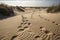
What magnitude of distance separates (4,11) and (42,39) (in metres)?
3.31

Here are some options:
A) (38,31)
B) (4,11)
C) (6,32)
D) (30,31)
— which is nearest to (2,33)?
(6,32)

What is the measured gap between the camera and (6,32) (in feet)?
9.32

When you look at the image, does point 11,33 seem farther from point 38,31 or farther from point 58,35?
point 58,35

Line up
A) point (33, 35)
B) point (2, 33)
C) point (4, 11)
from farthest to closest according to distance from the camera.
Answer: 1. point (4, 11)
2. point (2, 33)
3. point (33, 35)

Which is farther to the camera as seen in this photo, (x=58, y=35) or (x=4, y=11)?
(x=4, y=11)

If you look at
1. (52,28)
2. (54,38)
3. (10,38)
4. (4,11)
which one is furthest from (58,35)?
(4,11)

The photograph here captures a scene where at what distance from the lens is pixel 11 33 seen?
9.11ft

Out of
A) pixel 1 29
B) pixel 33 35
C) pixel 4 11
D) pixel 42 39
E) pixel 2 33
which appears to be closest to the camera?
pixel 42 39

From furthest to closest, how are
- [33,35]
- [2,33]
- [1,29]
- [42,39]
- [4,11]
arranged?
1. [4,11]
2. [1,29]
3. [2,33]
4. [33,35]
5. [42,39]

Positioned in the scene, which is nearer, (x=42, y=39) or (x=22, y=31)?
(x=42, y=39)

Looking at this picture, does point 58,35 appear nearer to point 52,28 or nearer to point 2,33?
point 52,28

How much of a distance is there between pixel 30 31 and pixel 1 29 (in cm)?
79

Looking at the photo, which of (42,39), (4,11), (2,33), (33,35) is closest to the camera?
(42,39)

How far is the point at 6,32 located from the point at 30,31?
0.59 m
